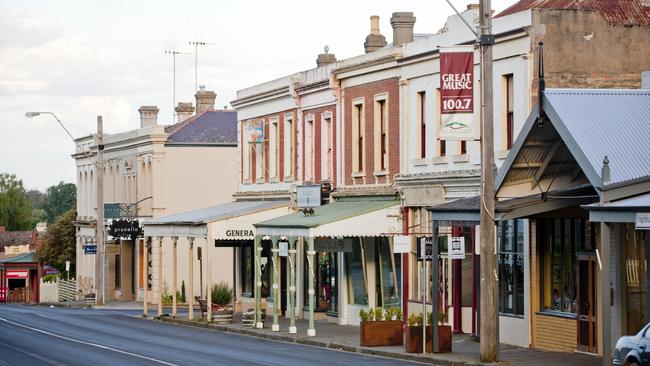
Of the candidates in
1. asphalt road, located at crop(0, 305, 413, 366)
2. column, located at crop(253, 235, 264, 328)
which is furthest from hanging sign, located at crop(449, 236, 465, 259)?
column, located at crop(253, 235, 264, 328)

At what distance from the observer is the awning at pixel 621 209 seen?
23078 millimetres

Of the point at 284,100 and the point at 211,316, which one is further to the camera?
the point at 284,100

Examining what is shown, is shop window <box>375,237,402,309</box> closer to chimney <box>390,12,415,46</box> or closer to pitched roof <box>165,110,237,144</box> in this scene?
chimney <box>390,12,415,46</box>

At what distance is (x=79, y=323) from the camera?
1930 inches

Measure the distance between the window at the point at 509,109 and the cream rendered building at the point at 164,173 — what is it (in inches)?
1389

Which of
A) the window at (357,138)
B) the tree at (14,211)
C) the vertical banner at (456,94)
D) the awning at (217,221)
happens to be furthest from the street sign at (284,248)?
the tree at (14,211)

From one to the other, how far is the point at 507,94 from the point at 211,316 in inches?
635

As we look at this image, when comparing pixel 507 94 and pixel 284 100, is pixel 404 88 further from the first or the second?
pixel 284 100

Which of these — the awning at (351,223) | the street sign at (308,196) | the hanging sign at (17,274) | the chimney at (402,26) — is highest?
the chimney at (402,26)

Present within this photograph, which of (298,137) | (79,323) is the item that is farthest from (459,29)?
(79,323)

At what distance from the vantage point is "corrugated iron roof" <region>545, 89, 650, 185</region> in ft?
82.5

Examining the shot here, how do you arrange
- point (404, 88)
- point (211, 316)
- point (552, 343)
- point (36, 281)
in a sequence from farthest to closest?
point (36, 281) → point (211, 316) → point (404, 88) → point (552, 343)

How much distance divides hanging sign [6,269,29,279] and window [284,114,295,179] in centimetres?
5750

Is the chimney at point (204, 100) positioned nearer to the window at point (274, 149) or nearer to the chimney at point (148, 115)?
the chimney at point (148, 115)
